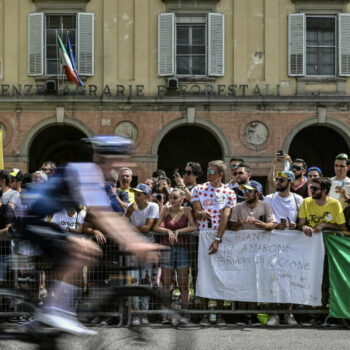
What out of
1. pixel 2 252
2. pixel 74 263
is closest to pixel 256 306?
pixel 2 252

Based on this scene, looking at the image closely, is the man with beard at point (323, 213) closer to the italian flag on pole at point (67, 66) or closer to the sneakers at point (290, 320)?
the sneakers at point (290, 320)

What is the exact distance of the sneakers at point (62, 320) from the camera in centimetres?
586

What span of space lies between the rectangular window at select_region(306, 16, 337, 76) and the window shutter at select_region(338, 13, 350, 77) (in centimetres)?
27

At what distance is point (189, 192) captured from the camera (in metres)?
11.9

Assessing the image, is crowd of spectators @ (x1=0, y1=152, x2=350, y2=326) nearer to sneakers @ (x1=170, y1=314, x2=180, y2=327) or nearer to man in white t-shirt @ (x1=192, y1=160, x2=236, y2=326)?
man in white t-shirt @ (x1=192, y1=160, x2=236, y2=326)

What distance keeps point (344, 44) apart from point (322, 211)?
14600mm

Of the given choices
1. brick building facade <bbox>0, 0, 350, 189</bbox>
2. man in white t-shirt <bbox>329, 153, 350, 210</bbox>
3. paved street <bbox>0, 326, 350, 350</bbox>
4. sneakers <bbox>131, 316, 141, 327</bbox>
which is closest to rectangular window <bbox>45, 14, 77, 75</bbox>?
brick building facade <bbox>0, 0, 350, 189</bbox>

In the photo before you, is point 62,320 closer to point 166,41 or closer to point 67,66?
point 67,66

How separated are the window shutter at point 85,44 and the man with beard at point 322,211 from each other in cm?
1432

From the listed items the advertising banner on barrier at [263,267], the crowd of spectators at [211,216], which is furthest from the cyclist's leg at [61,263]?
the advertising banner on barrier at [263,267]

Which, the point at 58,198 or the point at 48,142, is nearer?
the point at 58,198

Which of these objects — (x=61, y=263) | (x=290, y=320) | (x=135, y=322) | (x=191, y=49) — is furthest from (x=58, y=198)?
(x=191, y=49)

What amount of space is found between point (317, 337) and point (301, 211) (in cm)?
209

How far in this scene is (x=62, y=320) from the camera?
5.93 meters
